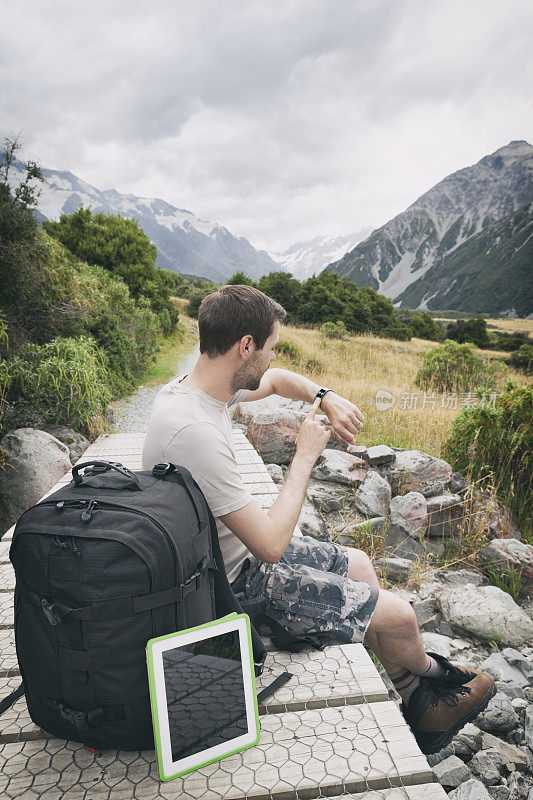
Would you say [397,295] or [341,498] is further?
[397,295]

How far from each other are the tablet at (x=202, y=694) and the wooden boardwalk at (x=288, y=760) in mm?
51

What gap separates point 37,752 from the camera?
115 centimetres

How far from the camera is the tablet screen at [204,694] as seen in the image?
108 centimetres

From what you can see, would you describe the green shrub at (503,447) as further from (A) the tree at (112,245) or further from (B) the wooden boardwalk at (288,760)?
(A) the tree at (112,245)

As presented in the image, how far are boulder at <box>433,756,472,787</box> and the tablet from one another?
1.11 meters

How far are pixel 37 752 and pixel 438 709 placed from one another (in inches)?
56.5

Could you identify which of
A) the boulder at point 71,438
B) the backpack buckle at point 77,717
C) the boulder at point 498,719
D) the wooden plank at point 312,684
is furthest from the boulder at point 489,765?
the boulder at point 71,438

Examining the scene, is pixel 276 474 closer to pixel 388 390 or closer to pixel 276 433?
pixel 276 433

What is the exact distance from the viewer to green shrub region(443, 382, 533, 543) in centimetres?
454

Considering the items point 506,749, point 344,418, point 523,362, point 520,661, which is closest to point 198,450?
point 344,418

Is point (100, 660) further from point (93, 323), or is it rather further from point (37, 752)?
point (93, 323)

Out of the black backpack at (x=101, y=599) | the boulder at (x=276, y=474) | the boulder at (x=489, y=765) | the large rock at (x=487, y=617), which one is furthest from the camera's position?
the boulder at (x=276, y=474)

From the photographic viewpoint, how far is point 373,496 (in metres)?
3.98

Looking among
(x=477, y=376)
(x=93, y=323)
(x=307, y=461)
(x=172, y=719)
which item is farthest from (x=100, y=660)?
(x=477, y=376)
